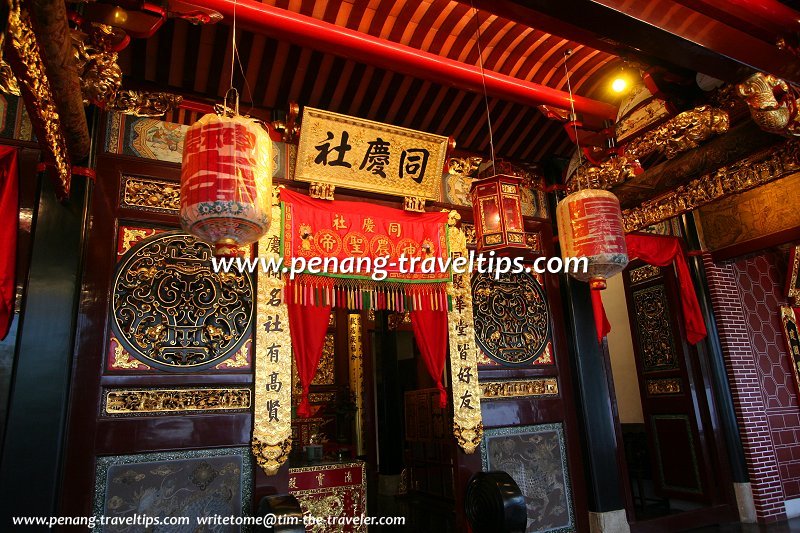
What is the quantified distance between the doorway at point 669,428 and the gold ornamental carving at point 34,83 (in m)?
4.47

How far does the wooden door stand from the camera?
4.90 meters

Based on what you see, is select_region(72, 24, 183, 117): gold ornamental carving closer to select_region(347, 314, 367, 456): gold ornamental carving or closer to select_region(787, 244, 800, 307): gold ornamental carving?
select_region(347, 314, 367, 456): gold ornamental carving

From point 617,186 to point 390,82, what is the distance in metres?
2.17

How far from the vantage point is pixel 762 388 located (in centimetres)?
507

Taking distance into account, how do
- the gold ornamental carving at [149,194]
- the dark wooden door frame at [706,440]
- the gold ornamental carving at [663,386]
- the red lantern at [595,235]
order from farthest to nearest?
the gold ornamental carving at [663,386] → the dark wooden door frame at [706,440] → the gold ornamental carving at [149,194] → the red lantern at [595,235]

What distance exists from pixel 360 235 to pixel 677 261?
3.38 m

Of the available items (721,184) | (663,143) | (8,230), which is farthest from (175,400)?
(721,184)

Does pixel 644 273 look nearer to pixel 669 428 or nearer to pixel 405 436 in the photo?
pixel 669 428

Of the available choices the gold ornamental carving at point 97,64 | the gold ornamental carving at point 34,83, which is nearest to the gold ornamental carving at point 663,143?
the gold ornamental carving at point 97,64

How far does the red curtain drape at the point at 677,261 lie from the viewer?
4.86 meters

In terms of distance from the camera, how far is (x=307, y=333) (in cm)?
345

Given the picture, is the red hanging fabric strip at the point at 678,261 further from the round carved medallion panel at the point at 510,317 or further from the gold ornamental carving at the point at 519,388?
the gold ornamental carving at the point at 519,388

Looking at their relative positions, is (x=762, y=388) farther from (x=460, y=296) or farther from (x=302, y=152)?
(x=302, y=152)

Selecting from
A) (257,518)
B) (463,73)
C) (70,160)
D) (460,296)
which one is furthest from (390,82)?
(257,518)
